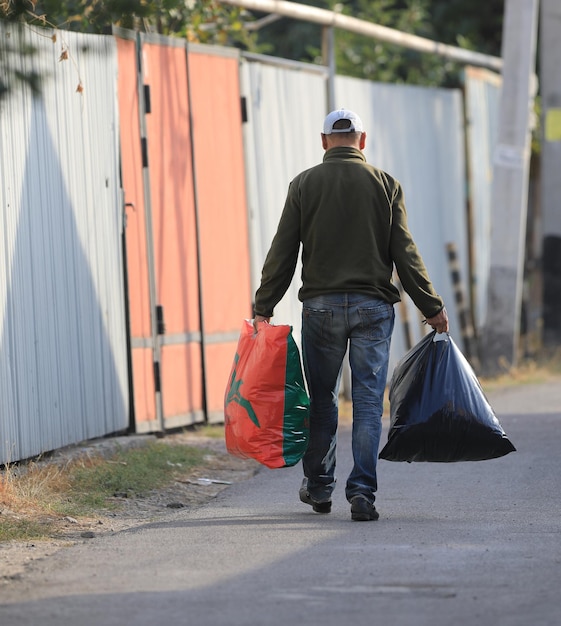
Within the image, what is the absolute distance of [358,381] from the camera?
657cm

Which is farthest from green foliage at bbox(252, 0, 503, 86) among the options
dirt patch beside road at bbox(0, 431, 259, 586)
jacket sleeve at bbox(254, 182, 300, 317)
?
jacket sleeve at bbox(254, 182, 300, 317)

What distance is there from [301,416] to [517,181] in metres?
7.16

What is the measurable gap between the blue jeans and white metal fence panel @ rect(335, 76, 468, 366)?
5.45m

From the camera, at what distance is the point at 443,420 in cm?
660

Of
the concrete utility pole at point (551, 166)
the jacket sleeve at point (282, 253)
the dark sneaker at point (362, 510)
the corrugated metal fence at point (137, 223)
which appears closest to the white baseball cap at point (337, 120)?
the jacket sleeve at point (282, 253)

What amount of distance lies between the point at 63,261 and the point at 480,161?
8.28 m

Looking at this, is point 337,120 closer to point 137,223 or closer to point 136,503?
point 136,503

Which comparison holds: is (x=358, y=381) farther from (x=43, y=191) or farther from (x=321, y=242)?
(x=43, y=191)

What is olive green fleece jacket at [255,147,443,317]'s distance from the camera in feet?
21.4

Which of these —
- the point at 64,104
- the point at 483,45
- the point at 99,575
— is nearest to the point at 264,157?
the point at 64,104

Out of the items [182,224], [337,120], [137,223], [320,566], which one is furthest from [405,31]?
[320,566]

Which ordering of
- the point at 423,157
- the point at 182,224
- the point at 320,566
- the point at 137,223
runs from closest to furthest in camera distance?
the point at 320,566, the point at 137,223, the point at 182,224, the point at 423,157

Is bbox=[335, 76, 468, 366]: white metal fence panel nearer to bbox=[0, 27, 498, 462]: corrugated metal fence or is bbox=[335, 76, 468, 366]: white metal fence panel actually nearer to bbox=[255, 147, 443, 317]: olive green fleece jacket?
bbox=[0, 27, 498, 462]: corrugated metal fence

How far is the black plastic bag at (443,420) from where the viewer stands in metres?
6.60
